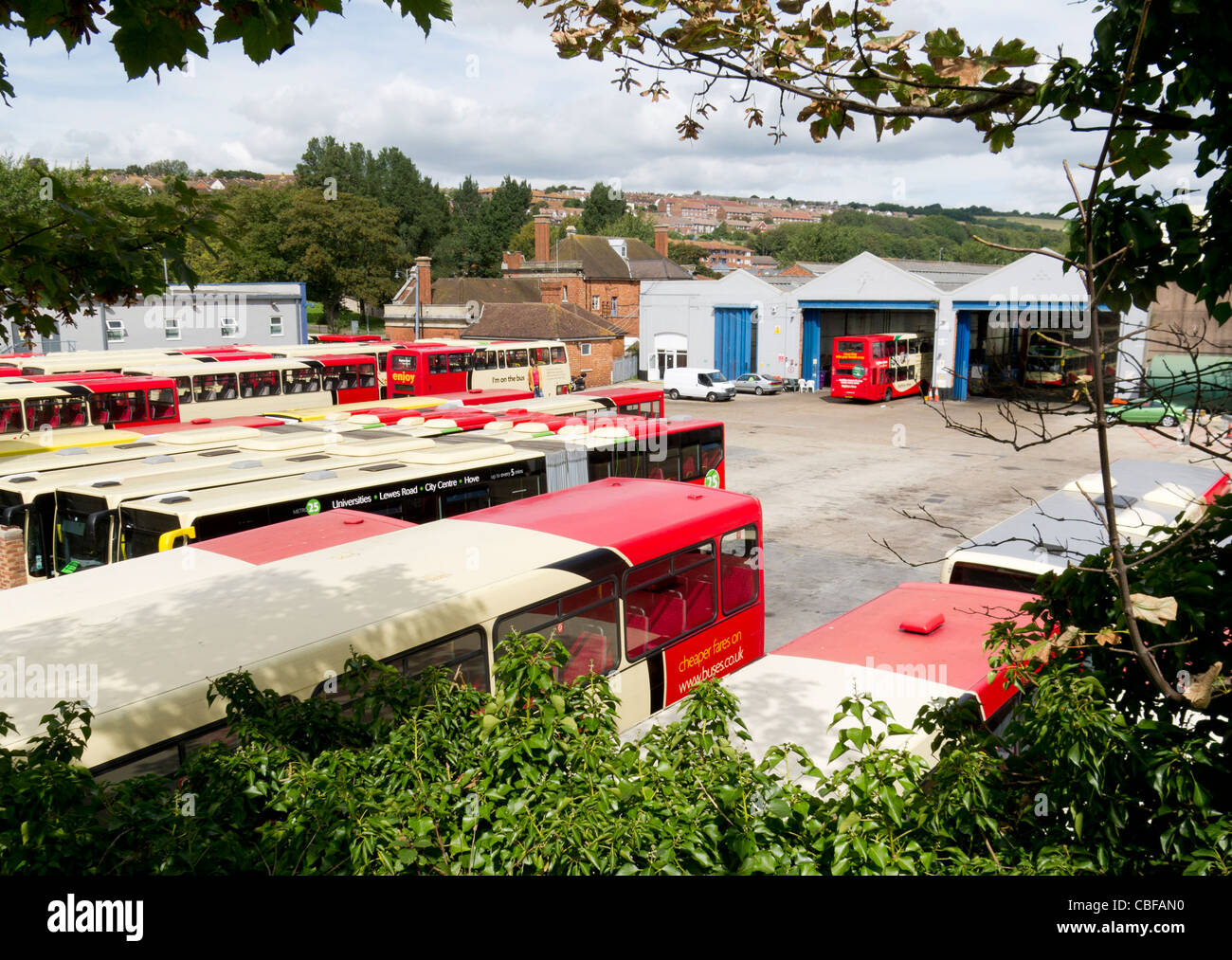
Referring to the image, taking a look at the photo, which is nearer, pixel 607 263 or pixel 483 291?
pixel 483 291

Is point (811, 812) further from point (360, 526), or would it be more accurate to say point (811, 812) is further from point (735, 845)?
point (360, 526)

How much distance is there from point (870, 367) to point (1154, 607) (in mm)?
41703

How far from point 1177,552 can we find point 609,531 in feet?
20.8

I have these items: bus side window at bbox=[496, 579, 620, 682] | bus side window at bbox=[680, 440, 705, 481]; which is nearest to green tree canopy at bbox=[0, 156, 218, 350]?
bus side window at bbox=[496, 579, 620, 682]

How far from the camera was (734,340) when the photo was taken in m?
51.7

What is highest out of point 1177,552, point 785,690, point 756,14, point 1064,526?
point 756,14

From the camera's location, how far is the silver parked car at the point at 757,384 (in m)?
48.7

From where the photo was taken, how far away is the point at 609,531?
992cm

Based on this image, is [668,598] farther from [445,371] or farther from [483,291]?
[483,291]

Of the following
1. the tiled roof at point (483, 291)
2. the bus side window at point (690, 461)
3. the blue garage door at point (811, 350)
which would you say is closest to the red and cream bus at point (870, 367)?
the blue garage door at point (811, 350)

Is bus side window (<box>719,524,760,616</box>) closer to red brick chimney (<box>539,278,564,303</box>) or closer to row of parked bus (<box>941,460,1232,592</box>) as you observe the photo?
row of parked bus (<box>941,460,1232,592</box>)

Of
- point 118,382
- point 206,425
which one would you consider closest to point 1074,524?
point 206,425

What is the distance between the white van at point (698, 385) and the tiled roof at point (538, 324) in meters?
6.44
